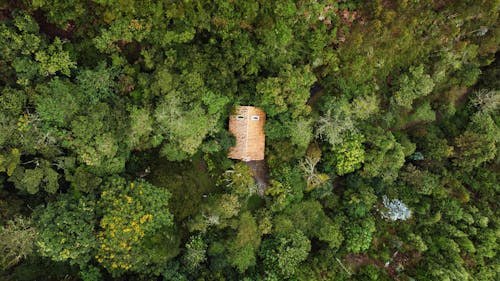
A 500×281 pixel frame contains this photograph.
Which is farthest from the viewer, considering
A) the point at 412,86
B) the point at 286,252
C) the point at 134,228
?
the point at 412,86

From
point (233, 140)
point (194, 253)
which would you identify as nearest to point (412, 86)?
point (233, 140)

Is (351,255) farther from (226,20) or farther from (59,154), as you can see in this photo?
(59,154)

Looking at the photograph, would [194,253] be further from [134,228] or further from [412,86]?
[412,86]

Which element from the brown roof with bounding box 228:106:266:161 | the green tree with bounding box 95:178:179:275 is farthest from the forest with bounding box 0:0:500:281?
the brown roof with bounding box 228:106:266:161

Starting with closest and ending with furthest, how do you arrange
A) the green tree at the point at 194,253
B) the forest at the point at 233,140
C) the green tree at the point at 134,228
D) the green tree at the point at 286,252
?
the forest at the point at 233,140, the green tree at the point at 134,228, the green tree at the point at 194,253, the green tree at the point at 286,252

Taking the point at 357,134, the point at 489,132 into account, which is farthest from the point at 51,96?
the point at 489,132

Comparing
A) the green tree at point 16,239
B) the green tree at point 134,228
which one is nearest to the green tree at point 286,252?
the green tree at point 134,228

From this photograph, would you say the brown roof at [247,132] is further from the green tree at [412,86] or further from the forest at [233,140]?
the green tree at [412,86]
